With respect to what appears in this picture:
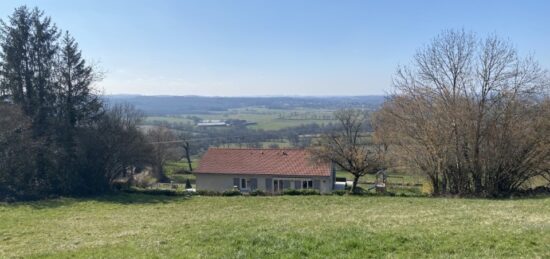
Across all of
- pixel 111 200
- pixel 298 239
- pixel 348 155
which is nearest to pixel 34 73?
pixel 111 200

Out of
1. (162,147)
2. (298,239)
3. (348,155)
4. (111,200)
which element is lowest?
(162,147)

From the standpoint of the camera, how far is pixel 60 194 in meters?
32.5

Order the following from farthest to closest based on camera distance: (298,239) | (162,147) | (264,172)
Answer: (162,147) → (264,172) → (298,239)

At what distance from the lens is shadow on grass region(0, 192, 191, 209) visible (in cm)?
2675

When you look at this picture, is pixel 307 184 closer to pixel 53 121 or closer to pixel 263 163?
pixel 263 163

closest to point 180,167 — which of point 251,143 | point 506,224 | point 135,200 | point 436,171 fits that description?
point 251,143

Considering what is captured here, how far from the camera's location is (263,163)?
155ft

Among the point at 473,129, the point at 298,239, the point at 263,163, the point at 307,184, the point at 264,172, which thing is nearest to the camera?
the point at 298,239

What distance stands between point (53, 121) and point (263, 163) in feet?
67.4

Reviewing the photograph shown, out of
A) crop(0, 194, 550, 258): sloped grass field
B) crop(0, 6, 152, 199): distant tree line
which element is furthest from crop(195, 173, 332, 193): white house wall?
crop(0, 194, 550, 258): sloped grass field

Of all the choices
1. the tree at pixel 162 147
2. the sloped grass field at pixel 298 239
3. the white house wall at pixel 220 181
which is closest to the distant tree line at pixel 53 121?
the white house wall at pixel 220 181

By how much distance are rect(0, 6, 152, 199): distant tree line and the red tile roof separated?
12.0 m

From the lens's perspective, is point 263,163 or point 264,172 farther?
point 263,163

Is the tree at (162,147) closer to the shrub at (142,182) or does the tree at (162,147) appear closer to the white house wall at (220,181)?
the shrub at (142,182)
